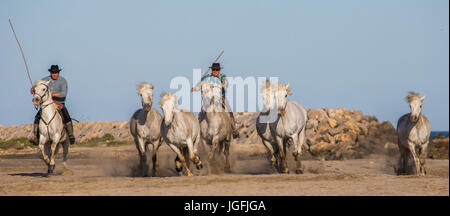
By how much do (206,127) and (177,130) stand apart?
5.37ft

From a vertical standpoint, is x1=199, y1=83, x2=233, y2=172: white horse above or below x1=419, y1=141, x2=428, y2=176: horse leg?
above

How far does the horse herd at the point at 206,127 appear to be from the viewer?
57.8ft

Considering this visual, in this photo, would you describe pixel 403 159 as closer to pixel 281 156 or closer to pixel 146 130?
pixel 281 156

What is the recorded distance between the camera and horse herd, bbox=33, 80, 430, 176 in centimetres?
1762

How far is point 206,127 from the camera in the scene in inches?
748

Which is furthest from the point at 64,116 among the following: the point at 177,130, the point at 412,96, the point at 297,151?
the point at 412,96

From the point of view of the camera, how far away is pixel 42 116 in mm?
18547

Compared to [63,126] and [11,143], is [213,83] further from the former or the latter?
[11,143]

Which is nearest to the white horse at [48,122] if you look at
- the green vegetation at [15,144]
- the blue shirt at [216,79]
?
the blue shirt at [216,79]

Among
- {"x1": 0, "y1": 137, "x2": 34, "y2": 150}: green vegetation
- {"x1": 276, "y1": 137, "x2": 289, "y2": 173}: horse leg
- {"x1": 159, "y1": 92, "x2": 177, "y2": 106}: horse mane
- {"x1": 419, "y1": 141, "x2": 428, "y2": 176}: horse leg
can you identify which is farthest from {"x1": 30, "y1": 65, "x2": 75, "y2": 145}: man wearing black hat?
{"x1": 0, "y1": 137, "x2": 34, "y2": 150}: green vegetation

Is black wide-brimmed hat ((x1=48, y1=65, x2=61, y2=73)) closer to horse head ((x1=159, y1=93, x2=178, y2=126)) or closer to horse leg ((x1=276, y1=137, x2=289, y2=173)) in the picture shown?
horse head ((x1=159, y1=93, x2=178, y2=126))

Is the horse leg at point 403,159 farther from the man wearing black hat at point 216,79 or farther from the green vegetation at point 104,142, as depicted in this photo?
the green vegetation at point 104,142

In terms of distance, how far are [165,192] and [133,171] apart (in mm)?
6102
